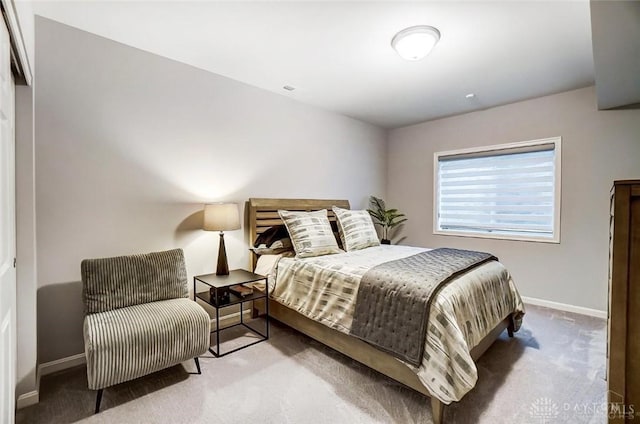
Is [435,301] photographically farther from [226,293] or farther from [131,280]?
[131,280]

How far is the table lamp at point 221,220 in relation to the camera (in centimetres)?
263

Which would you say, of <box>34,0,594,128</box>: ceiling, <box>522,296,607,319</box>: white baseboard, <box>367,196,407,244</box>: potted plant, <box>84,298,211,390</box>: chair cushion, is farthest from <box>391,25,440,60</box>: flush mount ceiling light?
<box>522,296,607,319</box>: white baseboard

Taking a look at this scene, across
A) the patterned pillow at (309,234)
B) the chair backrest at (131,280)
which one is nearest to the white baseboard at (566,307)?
the patterned pillow at (309,234)

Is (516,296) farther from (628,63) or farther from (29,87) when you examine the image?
(29,87)

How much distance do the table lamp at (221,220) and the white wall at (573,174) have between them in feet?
10.7

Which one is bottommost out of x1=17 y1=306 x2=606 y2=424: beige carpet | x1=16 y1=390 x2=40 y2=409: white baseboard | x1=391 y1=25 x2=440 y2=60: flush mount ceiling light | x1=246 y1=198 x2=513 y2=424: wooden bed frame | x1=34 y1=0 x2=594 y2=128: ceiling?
x1=17 y1=306 x2=606 y2=424: beige carpet

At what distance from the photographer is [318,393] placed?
194 centimetres

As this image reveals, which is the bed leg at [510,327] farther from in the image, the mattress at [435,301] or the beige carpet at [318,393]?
the beige carpet at [318,393]

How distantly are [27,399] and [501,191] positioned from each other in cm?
494

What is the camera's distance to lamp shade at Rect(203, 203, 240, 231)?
2625 millimetres

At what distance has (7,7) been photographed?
127 cm

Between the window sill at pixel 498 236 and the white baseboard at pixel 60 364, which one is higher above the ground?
the window sill at pixel 498 236

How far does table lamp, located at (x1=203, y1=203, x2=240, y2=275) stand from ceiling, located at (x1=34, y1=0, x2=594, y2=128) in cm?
136

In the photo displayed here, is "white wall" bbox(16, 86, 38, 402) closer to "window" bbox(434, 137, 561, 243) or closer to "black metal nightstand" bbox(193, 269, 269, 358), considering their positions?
"black metal nightstand" bbox(193, 269, 269, 358)
